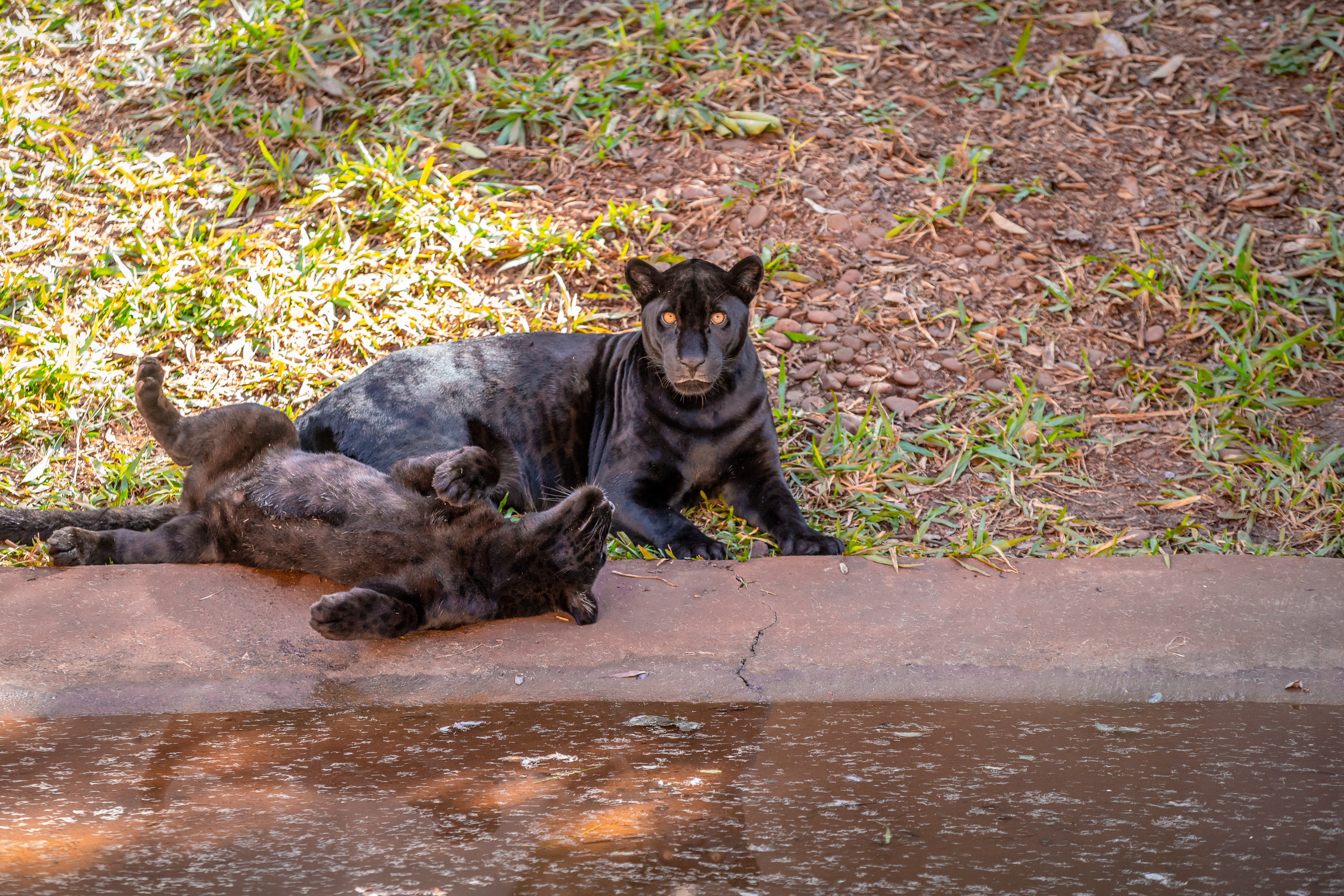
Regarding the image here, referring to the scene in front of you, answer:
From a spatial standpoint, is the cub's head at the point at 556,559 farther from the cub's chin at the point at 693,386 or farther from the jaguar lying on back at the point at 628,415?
the cub's chin at the point at 693,386

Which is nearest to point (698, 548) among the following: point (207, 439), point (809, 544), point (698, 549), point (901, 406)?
point (698, 549)

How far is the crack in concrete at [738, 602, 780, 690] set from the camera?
9.89 feet

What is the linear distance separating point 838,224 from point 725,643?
11.3 ft

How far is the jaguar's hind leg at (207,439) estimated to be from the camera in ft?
12.1

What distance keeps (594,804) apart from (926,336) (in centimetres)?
373

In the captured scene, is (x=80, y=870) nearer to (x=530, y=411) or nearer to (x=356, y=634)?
(x=356, y=634)

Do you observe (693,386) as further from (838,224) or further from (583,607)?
(838,224)

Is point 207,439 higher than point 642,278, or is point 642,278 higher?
point 642,278

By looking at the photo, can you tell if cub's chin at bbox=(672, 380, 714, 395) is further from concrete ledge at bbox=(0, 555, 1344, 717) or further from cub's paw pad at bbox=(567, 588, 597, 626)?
cub's paw pad at bbox=(567, 588, 597, 626)

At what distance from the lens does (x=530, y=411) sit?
4.77m

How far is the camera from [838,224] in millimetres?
6020

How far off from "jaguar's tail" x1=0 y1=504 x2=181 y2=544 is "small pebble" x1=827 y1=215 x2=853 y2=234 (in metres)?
3.64

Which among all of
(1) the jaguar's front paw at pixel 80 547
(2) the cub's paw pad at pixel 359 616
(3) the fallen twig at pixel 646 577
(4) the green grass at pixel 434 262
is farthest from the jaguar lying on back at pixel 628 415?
(2) the cub's paw pad at pixel 359 616

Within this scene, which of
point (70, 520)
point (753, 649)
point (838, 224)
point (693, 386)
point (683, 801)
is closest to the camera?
point (683, 801)
